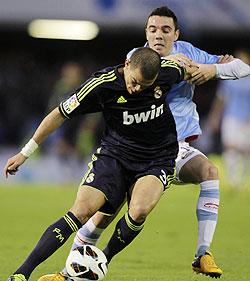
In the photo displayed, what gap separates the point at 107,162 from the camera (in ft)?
24.3

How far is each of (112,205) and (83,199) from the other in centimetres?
33

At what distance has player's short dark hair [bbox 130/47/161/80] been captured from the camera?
7.02 m

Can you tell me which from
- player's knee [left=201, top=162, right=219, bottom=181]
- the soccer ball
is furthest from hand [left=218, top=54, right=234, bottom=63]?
the soccer ball

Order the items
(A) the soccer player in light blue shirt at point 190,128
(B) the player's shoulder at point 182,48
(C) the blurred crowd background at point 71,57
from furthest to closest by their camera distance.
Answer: (C) the blurred crowd background at point 71,57
(B) the player's shoulder at point 182,48
(A) the soccer player in light blue shirt at point 190,128

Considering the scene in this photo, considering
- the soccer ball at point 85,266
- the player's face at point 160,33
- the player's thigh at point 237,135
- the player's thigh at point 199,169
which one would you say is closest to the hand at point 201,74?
the player's face at point 160,33

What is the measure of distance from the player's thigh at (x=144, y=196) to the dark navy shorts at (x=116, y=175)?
2.7 inches

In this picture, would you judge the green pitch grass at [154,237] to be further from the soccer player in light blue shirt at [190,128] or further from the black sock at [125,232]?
the black sock at [125,232]

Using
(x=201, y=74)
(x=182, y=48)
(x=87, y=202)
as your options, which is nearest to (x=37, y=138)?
(x=87, y=202)

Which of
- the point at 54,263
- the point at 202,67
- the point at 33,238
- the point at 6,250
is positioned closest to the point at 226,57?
the point at 202,67

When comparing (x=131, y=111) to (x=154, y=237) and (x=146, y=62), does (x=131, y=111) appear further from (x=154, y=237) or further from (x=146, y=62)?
(x=154, y=237)

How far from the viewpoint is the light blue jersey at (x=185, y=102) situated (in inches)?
323

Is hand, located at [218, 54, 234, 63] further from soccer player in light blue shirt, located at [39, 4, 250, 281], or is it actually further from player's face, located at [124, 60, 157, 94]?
player's face, located at [124, 60, 157, 94]

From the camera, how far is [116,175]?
730 cm

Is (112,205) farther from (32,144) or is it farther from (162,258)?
(162,258)
